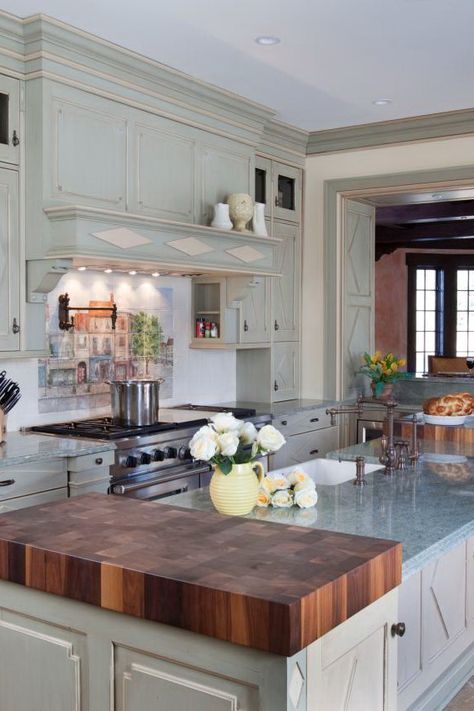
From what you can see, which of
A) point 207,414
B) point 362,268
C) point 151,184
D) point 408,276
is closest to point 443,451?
point 207,414

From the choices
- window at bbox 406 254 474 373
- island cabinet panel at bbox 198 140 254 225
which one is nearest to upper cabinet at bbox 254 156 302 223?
island cabinet panel at bbox 198 140 254 225

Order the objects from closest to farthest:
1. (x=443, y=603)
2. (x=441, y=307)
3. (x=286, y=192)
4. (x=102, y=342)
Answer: (x=443, y=603), (x=102, y=342), (x=286, y=192), (x=441, y=307)

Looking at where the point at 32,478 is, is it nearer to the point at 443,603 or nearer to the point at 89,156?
the point at 89,156

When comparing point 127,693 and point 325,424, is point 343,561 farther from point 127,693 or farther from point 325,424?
point 325,424

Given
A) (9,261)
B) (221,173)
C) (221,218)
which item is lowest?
(9,261)

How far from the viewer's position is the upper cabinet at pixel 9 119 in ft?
13.0

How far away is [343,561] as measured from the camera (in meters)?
1.64

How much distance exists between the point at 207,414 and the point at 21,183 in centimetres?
191

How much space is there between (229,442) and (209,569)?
0.78 metres

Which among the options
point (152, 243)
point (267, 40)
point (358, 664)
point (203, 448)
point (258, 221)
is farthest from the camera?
point (258, 221)

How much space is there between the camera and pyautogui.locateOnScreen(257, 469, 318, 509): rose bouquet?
264cm

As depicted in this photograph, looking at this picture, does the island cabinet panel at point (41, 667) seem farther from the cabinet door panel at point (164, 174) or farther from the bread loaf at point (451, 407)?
the cabinet door panel at point (164, 174)

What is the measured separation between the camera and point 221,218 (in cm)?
499

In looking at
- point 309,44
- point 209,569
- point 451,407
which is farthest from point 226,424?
point 309,44
